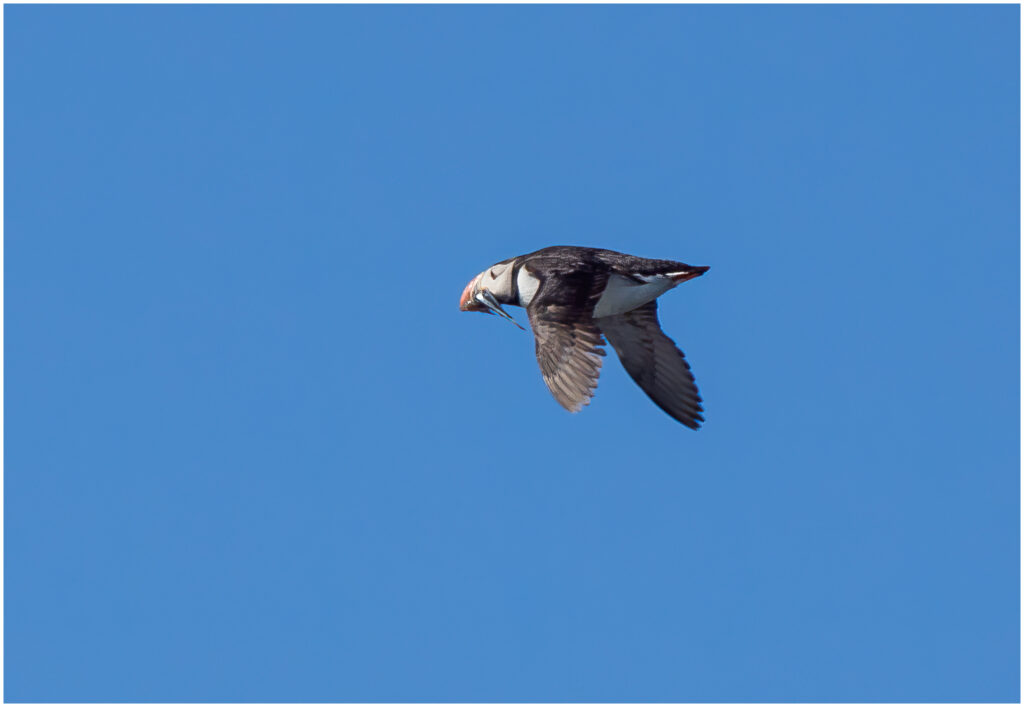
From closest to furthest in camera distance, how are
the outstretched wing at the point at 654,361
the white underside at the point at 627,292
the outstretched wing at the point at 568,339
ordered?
1. the outstretched wing at the point at 568,339
2. the white underside at the point at 627,292
3. the outstretched wing at the point at 654,361

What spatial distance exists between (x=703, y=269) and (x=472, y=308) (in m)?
3.99

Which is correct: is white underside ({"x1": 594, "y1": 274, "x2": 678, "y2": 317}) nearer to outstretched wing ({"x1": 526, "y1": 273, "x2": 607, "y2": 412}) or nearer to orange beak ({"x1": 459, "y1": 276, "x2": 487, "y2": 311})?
outstretched wing ({"x1": 526, "y1": 273, "x2": 607, "y2": 412})

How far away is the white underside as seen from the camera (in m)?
21.6

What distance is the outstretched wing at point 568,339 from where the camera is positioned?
18938 mm

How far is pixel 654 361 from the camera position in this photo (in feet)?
77.3

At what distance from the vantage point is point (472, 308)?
23.7 metres

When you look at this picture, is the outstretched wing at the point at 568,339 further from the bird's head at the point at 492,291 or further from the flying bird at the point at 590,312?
the bird's head at the point at 492,291

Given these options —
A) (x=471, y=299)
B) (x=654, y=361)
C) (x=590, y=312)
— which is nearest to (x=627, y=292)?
(x=590, y=312)

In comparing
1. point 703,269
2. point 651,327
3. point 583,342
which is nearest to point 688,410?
point 651,327

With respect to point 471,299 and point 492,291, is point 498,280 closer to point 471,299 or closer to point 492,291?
point 492,291

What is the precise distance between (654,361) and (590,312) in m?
3.28

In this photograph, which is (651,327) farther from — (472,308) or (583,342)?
(583,342)

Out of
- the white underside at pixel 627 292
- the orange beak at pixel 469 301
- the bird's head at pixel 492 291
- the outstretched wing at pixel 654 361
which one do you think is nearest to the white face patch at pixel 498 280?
the bird's head at pixel 492 291

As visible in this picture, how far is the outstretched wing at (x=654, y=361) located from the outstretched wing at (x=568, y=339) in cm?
264
